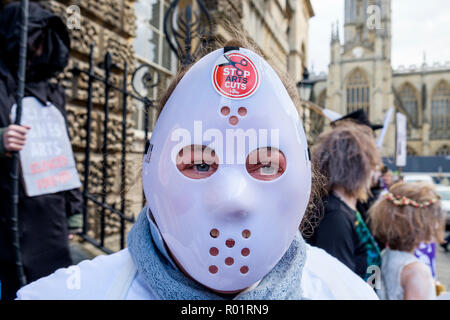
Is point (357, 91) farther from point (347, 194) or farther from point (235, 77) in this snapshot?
point (235, 77)

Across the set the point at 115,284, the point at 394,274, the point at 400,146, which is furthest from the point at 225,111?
the point at 400,146

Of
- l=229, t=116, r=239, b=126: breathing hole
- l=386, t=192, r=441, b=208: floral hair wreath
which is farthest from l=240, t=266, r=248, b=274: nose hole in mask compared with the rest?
l=386, t=192, r=441, b=208: floral hair wreath

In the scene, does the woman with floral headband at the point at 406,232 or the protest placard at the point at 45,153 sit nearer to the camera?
the protest placard at the point at 45,153

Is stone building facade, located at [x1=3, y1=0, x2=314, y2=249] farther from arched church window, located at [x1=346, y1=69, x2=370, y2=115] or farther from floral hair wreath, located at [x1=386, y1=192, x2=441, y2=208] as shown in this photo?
arched church window, located at [x1=346, y1=69, x2=370, y2=115]

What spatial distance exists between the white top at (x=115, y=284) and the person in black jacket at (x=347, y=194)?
904 millimetres

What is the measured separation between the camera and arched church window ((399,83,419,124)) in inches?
1800

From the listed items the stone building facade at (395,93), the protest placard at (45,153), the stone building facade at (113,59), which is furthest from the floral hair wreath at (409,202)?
the stone building facade at (395,93)

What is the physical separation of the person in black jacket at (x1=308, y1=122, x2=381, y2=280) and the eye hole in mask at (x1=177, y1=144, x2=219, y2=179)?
1129mm

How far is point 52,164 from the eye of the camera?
1.79 metres

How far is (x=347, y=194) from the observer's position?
2.03 m

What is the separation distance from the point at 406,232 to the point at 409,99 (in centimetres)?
5063

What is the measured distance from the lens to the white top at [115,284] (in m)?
0.79

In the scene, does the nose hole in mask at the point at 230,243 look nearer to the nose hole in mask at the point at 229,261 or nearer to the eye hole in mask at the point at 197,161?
the nose hole in mask at the point at 229,261
